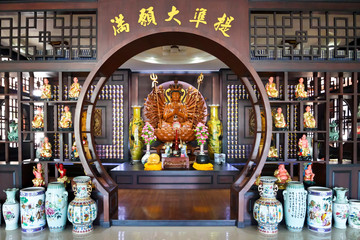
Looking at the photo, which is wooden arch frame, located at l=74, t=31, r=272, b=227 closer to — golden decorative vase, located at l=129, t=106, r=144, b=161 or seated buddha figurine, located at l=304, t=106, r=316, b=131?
seated buddha figurine, located at l=304, t=106, r=316, b=131

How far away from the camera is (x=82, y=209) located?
124 inches

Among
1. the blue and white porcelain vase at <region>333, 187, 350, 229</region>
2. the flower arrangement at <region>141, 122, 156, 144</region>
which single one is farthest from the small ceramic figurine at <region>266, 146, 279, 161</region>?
the flower arrangement at <region>141, 122, 156, 144</region>

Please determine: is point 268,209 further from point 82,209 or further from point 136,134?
point 136,134

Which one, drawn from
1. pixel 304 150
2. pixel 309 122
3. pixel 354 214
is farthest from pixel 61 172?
pixel 354 214

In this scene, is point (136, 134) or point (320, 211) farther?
point (136, 134)

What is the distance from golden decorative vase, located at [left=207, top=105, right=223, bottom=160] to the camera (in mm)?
6849

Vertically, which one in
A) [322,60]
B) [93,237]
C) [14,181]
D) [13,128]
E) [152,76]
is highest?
[152,76]

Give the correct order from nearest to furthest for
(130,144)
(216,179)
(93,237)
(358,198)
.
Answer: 1. (93,237)
2. (358,198)
3. (216,179)
4. (130,144)

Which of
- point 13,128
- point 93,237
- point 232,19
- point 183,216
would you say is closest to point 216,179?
point 183,216

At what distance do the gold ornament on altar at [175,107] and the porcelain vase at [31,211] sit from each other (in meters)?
4.12

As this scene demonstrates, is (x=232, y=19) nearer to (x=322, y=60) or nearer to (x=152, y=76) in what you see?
(x=322, y=60)

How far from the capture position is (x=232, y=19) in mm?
3326

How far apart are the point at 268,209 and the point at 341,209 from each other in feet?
3.40

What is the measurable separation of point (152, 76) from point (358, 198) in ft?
18.2
